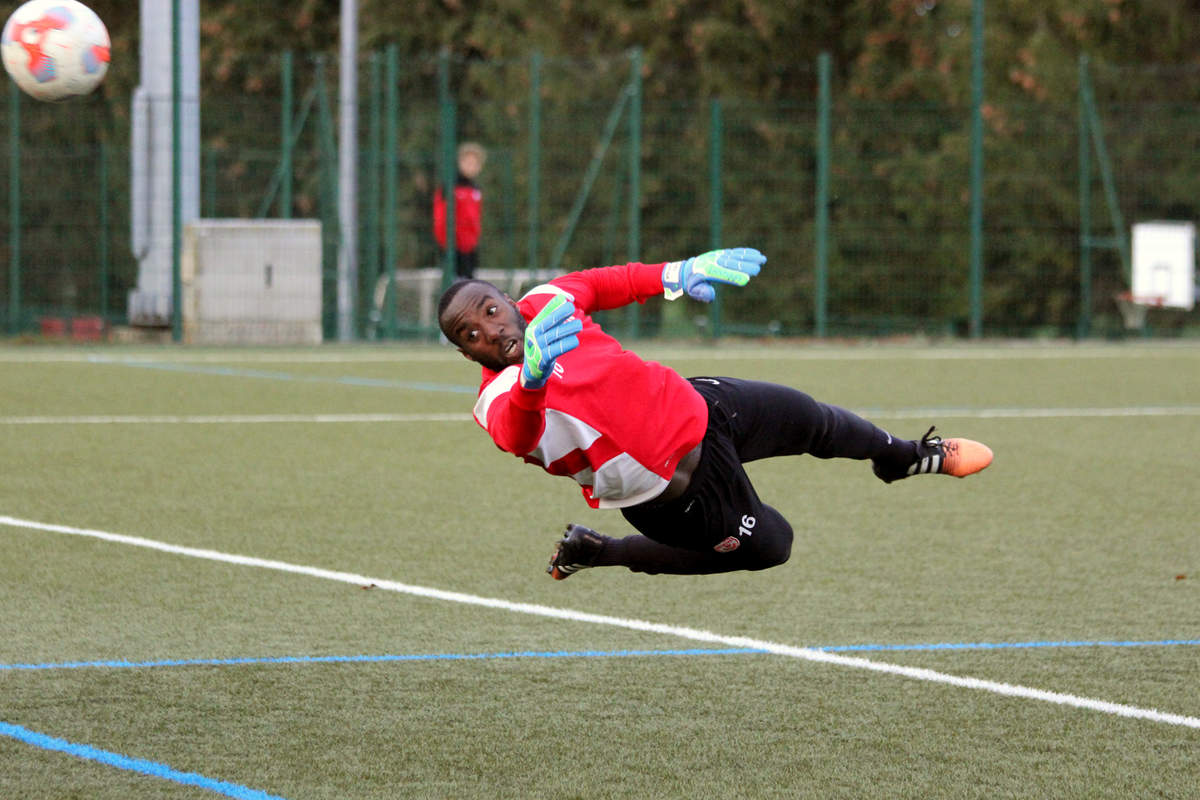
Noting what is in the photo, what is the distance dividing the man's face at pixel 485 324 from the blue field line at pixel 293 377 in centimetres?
992


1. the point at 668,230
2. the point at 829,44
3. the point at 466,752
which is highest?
the point at 829,44

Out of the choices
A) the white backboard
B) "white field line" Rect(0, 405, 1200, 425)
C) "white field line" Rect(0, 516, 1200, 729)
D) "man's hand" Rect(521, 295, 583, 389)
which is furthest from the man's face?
the white backboard

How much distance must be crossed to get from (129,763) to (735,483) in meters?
1.99

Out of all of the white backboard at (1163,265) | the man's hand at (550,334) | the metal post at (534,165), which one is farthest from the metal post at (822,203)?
the man's hand at (550,334)

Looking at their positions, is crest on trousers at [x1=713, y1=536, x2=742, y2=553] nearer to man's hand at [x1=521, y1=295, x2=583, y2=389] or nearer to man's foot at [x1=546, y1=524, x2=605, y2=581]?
man's foot at [x1=546, y1=524, x2=605, y2=581]

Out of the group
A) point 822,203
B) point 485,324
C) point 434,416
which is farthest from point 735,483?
point 822,203

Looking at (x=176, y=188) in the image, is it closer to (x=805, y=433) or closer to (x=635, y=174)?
(x=635, y=174)

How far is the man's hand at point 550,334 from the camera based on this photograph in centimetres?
473

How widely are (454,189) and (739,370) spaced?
5.26 metres

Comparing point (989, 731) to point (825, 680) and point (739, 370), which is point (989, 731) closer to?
point (825, 680)

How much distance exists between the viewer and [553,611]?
6535mm

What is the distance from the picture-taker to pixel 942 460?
6.25m

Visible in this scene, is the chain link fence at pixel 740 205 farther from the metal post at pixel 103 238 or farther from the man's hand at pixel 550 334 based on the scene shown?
the man's hand at pixel 550 334

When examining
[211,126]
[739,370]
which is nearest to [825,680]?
[739,370]
